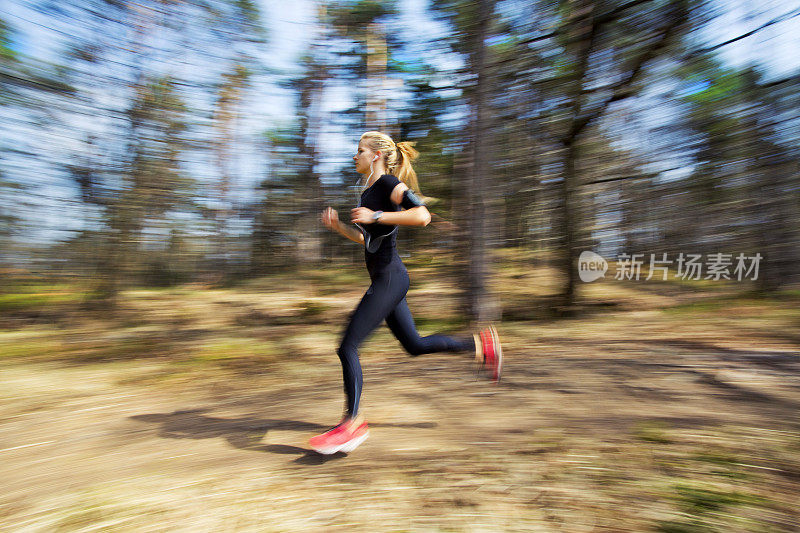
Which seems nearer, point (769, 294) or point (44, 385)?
point (44, 385)

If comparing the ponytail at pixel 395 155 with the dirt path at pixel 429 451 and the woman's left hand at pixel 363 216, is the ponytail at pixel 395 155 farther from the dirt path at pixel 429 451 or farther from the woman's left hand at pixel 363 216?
the dirt path at pixel 429 451

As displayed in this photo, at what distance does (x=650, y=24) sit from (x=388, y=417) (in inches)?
249

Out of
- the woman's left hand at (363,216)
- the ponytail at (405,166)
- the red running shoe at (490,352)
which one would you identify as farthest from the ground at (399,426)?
the ponytail at (405,166)

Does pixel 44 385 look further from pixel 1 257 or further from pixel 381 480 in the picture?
pixel 381 480

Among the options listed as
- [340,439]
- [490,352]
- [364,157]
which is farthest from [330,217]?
[490,352]

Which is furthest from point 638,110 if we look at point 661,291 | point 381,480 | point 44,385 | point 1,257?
point 1,257

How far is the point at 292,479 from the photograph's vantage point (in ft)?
8.74

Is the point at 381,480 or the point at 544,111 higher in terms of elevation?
the point at 544,111

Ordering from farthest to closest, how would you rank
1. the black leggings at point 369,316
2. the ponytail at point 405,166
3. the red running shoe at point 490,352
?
the red running shoe at point 490,352 < the ponytail at point 405,166 < the black leggings at point 369,316

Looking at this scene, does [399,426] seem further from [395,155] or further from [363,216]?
[395,155]

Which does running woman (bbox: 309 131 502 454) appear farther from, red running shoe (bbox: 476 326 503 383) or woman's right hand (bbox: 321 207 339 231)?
red running shoe (bbox: 476 326 503 383)

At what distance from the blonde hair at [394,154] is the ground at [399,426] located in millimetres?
1651

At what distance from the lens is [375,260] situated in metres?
3.09

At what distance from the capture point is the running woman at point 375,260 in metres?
2.92
